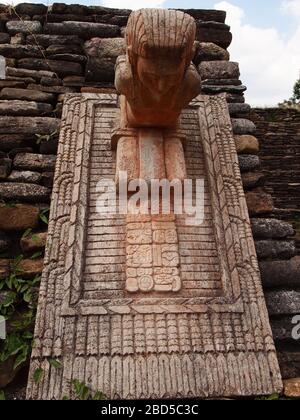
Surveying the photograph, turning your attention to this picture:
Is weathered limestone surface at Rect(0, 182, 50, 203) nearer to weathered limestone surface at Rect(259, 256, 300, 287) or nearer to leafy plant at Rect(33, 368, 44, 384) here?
leafy plant at Rect(33, 368, 44, 384)

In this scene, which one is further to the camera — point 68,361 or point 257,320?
point 257,320

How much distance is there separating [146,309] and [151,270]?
0.21 metres

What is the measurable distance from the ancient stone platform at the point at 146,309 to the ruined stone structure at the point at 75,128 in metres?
0.01

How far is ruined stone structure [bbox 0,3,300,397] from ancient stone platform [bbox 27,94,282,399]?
0.6 inches

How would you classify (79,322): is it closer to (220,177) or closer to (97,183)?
(97,183)

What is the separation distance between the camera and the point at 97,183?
7.63 feet

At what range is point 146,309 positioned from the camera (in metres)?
1.88

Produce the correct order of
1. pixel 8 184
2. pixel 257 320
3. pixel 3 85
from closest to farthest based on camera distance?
pixel 257 320
pixel 8 184
pixel 3 85

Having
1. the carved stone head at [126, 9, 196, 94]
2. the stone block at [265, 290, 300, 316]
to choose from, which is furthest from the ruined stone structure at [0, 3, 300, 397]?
the carved stone head at [126, 9, 196, 94]

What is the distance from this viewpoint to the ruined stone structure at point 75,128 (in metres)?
2.06

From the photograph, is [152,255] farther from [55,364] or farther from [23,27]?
[23,27]

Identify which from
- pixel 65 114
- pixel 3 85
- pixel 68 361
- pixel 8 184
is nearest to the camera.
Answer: pixel 68 361

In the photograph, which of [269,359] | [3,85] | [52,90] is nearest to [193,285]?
[269,359]

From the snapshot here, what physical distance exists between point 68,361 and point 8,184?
1223mm
